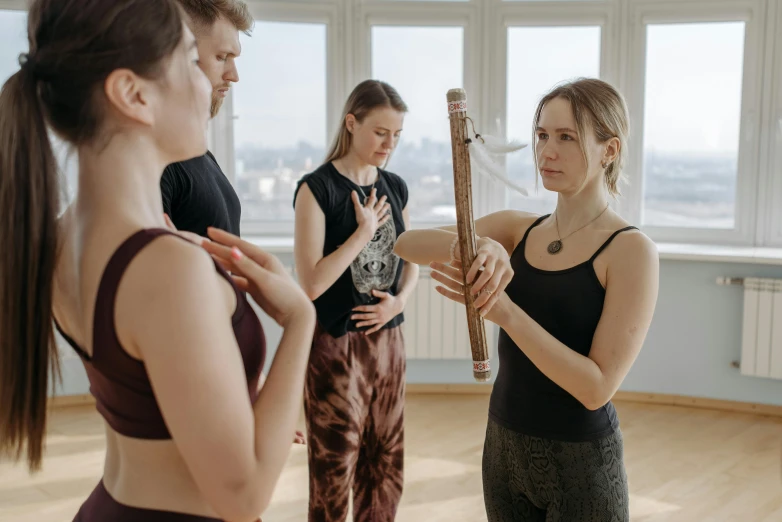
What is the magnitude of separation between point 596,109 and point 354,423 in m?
1.27

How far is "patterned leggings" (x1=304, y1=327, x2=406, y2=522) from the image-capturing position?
7.89 ft

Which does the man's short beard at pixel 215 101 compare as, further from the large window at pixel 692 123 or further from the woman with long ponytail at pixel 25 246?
the large window at pixel 692 123

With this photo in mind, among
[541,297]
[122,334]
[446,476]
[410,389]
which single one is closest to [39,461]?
[122,334]

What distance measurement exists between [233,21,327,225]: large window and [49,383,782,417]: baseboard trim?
155 cm

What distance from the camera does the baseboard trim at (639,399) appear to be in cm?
477

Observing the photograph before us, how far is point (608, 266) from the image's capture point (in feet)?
5.20

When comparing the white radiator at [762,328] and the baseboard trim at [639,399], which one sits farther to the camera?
the baseboard trim at [639,399]

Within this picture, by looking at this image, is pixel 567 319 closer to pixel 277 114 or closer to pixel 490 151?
pixel 490 151

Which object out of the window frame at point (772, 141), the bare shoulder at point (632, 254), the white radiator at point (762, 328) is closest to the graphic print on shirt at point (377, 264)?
A: the bare shoulder at point (632, 254)

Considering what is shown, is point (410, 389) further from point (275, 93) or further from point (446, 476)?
point (275, 93)

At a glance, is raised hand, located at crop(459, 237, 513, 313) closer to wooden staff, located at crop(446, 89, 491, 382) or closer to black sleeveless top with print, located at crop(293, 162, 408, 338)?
wooden staff, located at crop(446, 89, 491, 382)

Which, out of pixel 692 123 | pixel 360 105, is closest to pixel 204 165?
pixel 360 105

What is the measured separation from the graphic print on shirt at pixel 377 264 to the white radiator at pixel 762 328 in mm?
2840

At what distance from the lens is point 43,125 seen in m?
0.91
